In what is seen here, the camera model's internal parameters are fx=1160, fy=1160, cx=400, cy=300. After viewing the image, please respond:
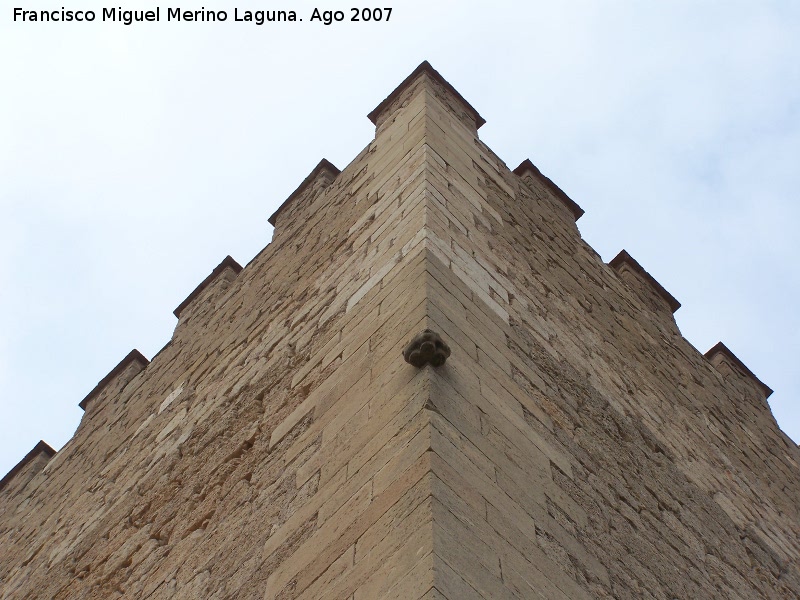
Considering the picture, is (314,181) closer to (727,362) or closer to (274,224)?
(274,224)

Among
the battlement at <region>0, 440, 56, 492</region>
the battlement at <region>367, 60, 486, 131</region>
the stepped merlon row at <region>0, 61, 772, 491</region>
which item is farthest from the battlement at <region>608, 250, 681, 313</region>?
the battlement at <region>0, 440, 56, 492</region>

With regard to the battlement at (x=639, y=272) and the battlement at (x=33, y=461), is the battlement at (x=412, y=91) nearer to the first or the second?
the battlement at (x=639, y=272)

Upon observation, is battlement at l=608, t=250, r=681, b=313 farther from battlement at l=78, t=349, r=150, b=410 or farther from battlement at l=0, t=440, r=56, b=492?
battlement at l=0, t=440, r=56, b=492

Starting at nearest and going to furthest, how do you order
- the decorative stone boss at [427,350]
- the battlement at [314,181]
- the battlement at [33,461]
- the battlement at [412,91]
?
1. the decorative stone boss at [427,350]
2. the battlement at [412,91]
3. the battlement at [314,181]
4. the battlement at [33,461]

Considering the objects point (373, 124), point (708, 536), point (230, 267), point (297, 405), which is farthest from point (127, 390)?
point (708, 536)

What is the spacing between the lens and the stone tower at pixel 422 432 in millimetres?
3598

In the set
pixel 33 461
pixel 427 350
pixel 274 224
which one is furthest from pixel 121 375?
pixel 427 350

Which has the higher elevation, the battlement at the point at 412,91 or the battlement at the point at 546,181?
A: the battlement at the point at 546,181

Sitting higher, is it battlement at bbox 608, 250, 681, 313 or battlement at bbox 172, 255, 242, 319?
battlement at bbox 608, 250, 681, 313

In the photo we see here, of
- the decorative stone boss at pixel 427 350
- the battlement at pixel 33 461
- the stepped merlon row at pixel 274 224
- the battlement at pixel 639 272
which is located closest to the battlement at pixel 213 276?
the stepped merlon row at pixel 274 224

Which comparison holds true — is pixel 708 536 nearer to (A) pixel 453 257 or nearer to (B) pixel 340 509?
(A) pixel 453 257

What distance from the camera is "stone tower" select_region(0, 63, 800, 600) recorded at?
3598 mm

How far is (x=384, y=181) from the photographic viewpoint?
6.21m

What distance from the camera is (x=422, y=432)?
3.60 meters
